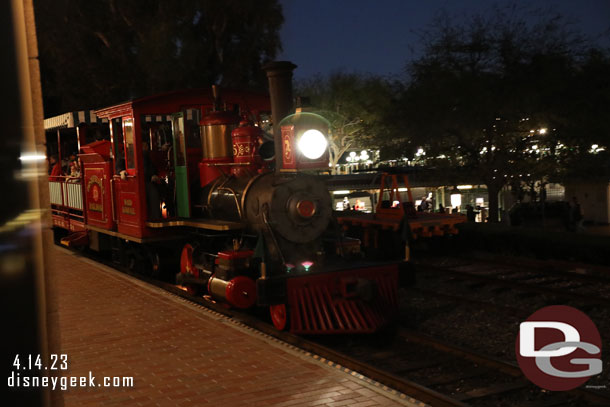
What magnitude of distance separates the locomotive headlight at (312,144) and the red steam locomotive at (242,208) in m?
0.01

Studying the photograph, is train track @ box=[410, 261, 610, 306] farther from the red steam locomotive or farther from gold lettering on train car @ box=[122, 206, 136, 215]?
gold lettering on train car @ box=[122, 206, 136, 215]

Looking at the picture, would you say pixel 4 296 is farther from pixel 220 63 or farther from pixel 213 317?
pixel 220 63

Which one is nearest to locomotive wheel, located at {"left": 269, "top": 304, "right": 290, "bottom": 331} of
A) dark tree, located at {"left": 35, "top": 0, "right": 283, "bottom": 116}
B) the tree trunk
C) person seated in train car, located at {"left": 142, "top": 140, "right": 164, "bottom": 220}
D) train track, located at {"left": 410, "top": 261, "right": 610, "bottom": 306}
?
person seated in train car, located at {"left": 142, "top": 140, "right": 164, "bottom": 220}

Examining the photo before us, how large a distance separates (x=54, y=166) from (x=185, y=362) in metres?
12.3

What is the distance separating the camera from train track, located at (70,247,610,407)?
17.7ft

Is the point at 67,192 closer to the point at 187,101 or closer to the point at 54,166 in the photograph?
the point at 54,166

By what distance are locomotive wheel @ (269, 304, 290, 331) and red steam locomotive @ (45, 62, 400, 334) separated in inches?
0.7

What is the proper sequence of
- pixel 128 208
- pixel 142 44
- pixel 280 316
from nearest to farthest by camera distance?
pixel 280 316 < pixel 128 208 < pixel 142 44

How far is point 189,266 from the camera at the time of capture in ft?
31.1

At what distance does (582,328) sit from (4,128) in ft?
26.0

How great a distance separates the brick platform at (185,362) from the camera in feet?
15.5

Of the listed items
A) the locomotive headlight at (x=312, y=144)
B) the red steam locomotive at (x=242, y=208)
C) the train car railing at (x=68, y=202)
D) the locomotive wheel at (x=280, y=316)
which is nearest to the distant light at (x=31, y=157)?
the red steam locomotive at (x=242, y=208)

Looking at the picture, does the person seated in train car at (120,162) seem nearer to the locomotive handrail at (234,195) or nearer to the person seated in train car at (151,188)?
the person seated in train car at (151,188)

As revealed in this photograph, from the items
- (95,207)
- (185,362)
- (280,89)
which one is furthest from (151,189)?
(185,362)
